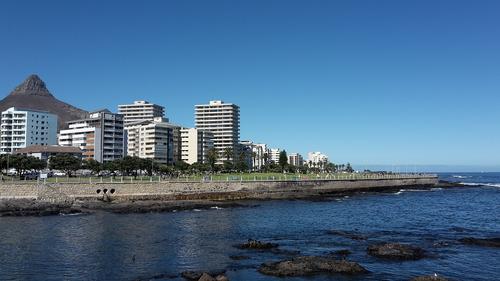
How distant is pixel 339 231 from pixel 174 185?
39114mm

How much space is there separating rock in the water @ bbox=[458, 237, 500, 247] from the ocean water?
1028 millimetres

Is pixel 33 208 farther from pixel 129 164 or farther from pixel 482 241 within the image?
pixel 482 241

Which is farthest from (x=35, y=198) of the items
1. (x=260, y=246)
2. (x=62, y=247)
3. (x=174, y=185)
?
(x=260, y=246)

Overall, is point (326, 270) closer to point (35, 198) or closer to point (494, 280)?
point (494, 280)

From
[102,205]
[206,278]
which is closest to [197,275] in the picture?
[206,278]

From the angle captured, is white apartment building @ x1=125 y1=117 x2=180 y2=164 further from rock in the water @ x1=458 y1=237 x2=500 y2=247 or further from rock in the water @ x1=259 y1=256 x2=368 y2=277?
rock in the water @ x1=259 y1=256 x2=368 y2=277

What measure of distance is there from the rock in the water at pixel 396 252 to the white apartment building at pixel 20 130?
576ft

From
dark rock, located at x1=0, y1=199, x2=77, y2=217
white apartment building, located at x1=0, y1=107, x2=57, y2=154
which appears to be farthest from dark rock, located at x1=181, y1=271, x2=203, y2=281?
white apartment building, located at x1=0, y1=107, x2=57, y2=154

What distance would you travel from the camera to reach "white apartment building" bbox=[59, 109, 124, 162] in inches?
6850

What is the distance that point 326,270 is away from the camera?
29.1 meters

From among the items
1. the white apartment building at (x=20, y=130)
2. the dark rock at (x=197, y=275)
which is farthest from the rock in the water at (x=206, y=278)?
the white apartment building at (x=20, y=130)

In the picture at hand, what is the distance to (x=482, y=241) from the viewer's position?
4006cm

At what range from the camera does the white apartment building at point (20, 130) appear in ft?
598

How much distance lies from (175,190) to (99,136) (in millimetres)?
106029
